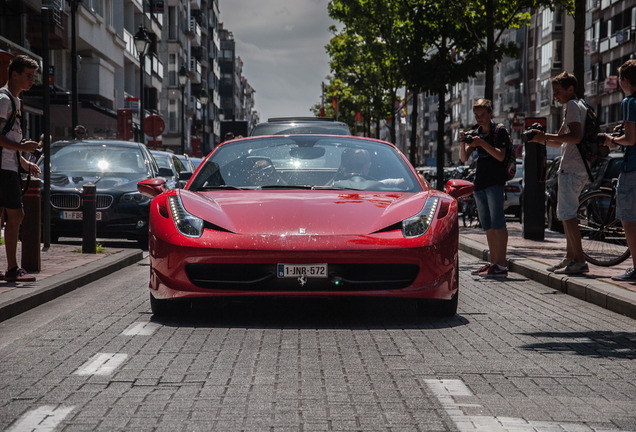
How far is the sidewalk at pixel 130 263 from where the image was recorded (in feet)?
26.9

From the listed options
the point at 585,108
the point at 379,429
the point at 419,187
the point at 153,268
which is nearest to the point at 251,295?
the point at 153,268

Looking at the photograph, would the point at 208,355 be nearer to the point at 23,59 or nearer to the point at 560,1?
the point at 23,59

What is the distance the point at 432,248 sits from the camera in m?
7.07

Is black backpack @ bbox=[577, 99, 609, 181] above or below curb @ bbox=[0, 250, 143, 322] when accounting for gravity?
above

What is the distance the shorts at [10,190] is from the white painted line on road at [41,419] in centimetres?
473

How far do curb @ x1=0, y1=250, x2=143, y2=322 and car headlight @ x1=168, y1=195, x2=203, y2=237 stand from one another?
58.2 inches

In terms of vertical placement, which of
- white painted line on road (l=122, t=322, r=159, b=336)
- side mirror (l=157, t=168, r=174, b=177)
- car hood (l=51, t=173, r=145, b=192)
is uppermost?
side mirror (l=157, t=168, r=174, b=177)

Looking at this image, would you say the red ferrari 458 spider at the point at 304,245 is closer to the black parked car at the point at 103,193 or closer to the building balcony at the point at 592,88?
the black parked car at the point at 103,193

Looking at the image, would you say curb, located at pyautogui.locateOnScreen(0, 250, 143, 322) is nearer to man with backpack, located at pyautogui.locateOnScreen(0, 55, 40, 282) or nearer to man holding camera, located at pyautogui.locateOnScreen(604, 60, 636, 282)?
man with backpack, located at pyautogui.locateOnScreen(0, 55, 40, 282)

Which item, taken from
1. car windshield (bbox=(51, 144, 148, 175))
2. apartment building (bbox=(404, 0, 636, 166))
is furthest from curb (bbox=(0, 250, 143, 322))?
apartment building (bbox=(404, 0, 636, 166))

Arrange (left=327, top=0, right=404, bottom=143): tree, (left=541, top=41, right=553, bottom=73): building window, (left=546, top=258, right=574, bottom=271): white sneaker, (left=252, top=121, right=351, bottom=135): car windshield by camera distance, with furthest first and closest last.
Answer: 1. (left=541, top=41, right=553, bottom=73): building window
2. (left=327, top=0, right=404, bottom=143): tree
3. (left=252, top=121, right=351, bottom=135): car windshield
4. (left=546, top=258, right=574, bottom=271): white sneaker

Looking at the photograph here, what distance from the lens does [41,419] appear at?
4.30 metres

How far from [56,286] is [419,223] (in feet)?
11.7

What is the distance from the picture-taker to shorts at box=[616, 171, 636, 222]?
30.8 ft
